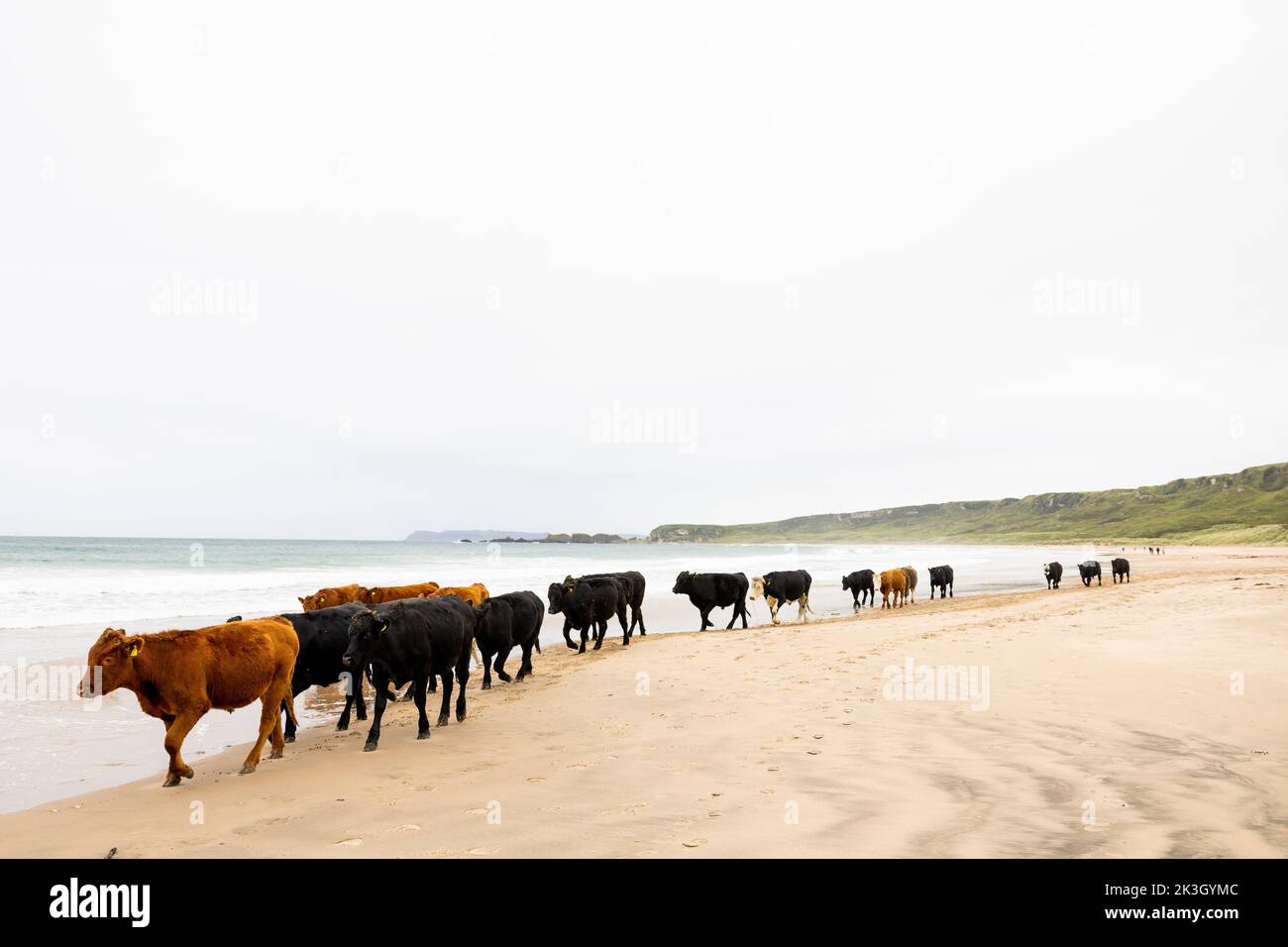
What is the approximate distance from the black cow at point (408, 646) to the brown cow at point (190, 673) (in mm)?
926

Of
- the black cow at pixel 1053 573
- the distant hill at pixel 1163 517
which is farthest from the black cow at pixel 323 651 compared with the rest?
the distant hill at pixel 1163 517

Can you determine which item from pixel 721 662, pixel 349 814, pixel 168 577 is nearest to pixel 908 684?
pixel 721 662

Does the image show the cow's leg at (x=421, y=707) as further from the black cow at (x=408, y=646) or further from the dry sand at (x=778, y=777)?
the dry sand at (x=778, y=777)

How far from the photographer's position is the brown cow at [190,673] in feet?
21.4

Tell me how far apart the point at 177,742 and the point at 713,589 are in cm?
1735

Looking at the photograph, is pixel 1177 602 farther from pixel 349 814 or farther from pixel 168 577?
pixel 168 577

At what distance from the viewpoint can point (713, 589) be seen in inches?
885

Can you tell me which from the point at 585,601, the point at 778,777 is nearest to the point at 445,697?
the point at 778,777

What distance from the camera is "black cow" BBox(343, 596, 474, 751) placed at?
8164 millimetres

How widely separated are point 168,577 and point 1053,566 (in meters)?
46.1

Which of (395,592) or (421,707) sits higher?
(395,592)

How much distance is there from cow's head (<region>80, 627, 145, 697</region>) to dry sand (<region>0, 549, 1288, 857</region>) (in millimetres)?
988

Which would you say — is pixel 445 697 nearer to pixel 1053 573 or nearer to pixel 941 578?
pixel 941 578

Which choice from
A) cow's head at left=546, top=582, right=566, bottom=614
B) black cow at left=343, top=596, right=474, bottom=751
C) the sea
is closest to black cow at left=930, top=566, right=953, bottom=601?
the sea
